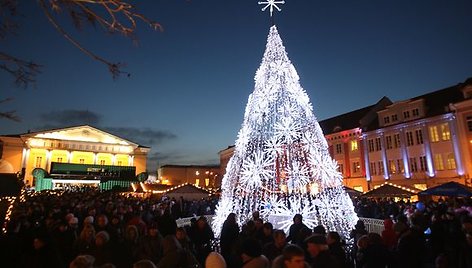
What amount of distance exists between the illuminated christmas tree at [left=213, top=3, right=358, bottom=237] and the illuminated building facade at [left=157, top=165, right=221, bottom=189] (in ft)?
220

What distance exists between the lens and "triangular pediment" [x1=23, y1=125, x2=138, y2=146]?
5889cm

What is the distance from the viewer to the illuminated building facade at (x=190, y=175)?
7906 centimetres

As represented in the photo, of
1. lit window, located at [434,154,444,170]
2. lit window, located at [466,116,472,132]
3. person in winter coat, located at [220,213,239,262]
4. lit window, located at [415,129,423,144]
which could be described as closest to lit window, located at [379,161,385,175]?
lit window, located at [415,129,423,144]

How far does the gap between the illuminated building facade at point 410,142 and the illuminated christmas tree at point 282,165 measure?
22144 mm

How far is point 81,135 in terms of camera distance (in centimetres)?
6200

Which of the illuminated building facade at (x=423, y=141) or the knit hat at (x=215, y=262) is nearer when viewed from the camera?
the knit hat at (x=215, y=262)

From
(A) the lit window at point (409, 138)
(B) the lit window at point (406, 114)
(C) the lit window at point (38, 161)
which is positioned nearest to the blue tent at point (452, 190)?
(A) the lit window at point (409, 138)

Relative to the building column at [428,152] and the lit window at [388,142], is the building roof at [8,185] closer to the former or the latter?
the building column at [428,152]

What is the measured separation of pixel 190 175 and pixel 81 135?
2892cm

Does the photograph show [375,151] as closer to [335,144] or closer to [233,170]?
[335,144]

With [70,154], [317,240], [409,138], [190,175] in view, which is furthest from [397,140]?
[190,175]

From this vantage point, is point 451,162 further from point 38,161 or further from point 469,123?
point 38,161

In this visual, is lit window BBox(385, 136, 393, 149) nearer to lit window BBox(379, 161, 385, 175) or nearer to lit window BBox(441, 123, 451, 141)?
lit window BBox(379, 161, 385, 175)

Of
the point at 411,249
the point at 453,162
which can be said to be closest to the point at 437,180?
the point at 453,162
